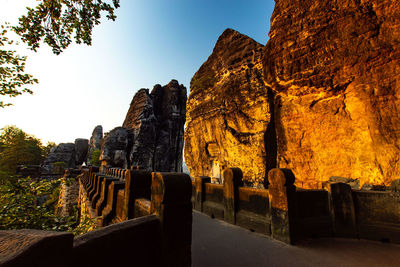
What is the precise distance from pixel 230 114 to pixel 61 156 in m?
35.0

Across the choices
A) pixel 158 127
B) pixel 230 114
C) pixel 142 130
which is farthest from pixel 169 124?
pixel 230 114

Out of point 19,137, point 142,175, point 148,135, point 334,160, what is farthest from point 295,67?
point 19,137

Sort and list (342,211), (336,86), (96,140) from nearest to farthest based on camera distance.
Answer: (342,211) < (336,86) < (96,140)

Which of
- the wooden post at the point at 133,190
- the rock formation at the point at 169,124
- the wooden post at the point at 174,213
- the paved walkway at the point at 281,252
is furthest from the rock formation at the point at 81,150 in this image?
the wooden post at the point at 174,213

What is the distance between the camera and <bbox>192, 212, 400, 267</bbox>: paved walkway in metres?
2.72

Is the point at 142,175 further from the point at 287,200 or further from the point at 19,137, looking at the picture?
the point at 19,137

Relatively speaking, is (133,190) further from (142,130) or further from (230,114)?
(142,130)

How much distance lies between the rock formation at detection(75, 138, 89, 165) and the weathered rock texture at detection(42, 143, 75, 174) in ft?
3.60

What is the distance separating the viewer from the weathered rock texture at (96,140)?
119 ft

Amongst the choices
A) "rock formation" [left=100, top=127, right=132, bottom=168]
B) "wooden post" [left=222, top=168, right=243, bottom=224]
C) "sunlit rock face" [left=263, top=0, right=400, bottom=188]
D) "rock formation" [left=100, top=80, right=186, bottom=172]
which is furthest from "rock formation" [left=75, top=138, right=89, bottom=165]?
"wooden post" [left=222, top=168, right=243, bottom=224]

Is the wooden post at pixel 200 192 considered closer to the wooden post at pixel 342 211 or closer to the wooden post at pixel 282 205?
the wooden post at pixel 282 205

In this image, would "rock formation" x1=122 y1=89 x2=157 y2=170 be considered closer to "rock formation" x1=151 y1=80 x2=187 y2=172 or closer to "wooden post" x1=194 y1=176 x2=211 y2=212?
"rock formation" x1=151 y1=80 x2=187 y2=172

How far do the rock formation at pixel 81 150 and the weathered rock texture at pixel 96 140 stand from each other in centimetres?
137

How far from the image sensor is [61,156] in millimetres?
31109
